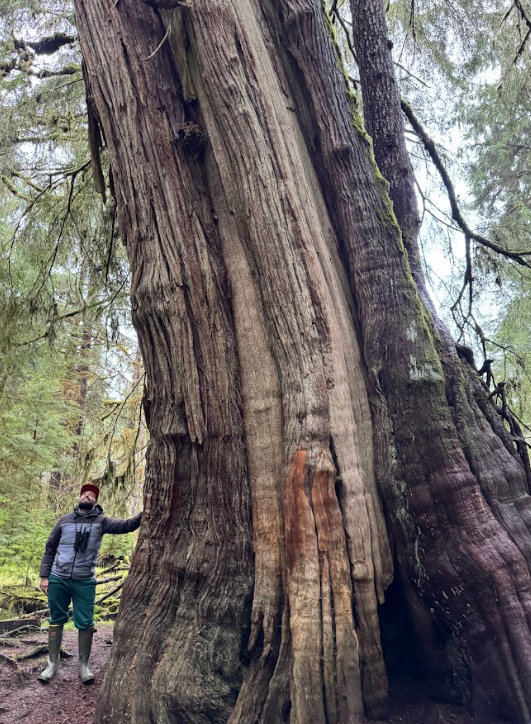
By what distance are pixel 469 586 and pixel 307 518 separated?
0.88 meters

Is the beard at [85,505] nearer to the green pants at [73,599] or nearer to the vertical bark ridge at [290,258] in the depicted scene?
the green pants at [73,599]

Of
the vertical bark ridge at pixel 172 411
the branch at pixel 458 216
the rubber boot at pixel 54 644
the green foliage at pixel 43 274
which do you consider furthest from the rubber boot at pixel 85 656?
the branch at pixel 458 216

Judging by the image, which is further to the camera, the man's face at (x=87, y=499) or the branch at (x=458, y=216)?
the branch at (x=458, y=216)

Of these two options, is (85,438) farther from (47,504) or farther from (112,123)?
(112,123)

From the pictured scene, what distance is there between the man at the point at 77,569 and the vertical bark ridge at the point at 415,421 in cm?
205

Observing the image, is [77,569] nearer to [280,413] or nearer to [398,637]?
[280,413]

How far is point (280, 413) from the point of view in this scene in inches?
119

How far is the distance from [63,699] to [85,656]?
39 centimetres

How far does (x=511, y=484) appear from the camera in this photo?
2.99 m

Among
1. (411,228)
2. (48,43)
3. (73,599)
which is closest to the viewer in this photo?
(411,228)

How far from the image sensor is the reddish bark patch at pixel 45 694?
3.08m

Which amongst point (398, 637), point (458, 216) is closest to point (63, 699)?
point (398, 637)

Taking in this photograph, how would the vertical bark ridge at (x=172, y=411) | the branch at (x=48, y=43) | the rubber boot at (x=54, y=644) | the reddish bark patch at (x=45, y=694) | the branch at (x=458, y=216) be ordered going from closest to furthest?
the vertical bark ridge at (x=172, y=411) → the reddish bark patch at (x=45, y=694) → the rubber boot at (x=54, y=644) → the branch at (x=458, y=216) → the branch at (x=48, y=43)

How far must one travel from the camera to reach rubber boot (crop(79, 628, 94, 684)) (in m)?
3.71
